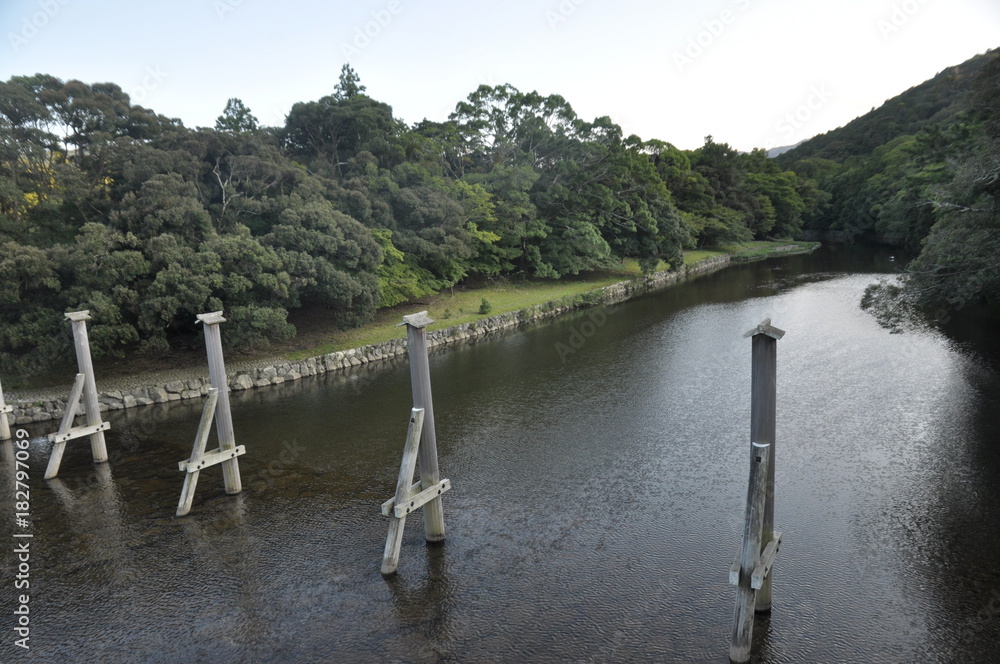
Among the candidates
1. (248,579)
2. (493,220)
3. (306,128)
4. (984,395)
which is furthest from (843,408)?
(306,128)

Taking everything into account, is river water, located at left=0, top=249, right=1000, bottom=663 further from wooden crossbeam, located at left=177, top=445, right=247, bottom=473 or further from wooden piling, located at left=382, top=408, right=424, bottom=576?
wooden crossbeam, located at left=177, top=445, right=247, bottom=473

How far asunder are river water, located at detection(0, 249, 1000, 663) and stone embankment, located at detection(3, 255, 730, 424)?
0.80 metres

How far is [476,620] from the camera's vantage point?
6469mm

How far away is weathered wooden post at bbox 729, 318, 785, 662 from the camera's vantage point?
18.3 ft

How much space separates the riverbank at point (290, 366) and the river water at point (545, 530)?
85 cm

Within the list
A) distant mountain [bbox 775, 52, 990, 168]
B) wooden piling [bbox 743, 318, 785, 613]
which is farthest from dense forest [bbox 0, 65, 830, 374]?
distant mountain [bbox 775, 52, 990, 168]

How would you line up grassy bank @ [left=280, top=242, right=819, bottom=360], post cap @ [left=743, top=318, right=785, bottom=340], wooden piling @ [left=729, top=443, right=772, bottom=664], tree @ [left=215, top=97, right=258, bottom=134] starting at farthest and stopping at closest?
tree @ [left=215, top=97, right=258, bottom=134] < grassy bank @ [left=280, top=242, right=819, bottom=360] < post cap @ [left=743, top=318, right=785, bottom=340] < wooden piling @ [left=729, top=443, right=772, bottom=664]

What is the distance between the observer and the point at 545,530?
841 centimetres

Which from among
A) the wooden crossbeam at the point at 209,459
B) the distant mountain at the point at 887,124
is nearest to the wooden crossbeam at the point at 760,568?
the wooden crossbeam at the point at 209,459

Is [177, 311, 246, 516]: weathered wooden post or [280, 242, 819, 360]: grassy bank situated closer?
[177, 311, 246, 516]: weathered wooden post

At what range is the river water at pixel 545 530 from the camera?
6.21m

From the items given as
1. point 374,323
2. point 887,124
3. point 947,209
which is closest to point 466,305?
point 374,323

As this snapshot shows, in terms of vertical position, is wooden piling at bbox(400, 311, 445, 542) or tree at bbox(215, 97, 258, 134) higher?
tree at bbox(215, 97, 258, 134)

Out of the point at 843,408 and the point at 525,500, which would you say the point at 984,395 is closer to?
the point at 843,408
